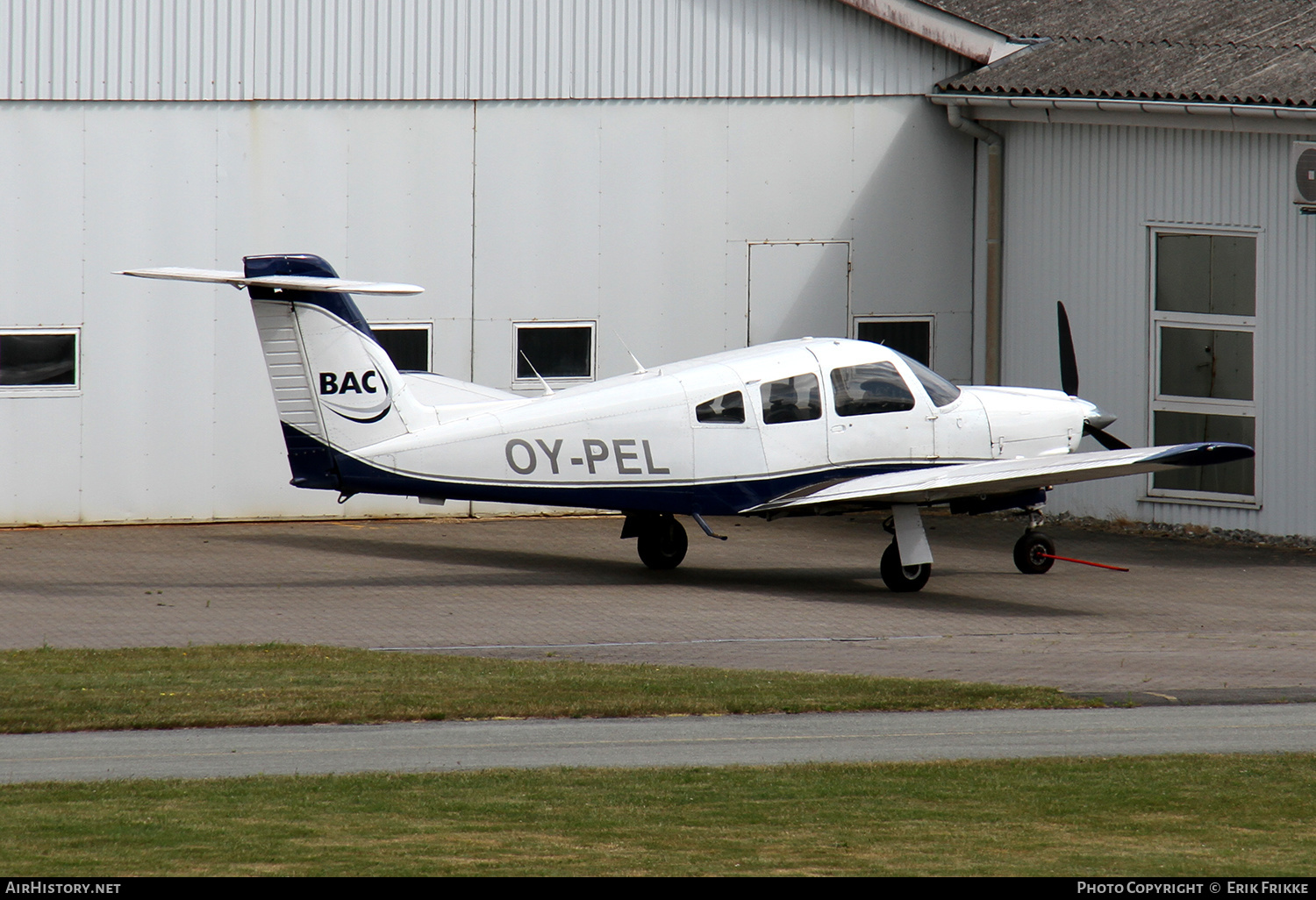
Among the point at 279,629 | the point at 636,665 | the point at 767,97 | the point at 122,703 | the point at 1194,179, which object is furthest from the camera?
the point at 767,97

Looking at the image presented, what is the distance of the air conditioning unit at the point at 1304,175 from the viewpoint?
19734mm

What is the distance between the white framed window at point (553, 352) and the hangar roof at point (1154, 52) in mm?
5677

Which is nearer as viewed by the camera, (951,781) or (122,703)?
(951,781)

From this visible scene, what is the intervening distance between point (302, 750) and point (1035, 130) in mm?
15119

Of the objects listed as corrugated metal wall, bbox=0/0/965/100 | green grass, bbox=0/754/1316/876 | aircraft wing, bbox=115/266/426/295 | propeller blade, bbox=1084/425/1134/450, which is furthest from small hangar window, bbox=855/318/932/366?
green grass, bbox=0/754/1316/876

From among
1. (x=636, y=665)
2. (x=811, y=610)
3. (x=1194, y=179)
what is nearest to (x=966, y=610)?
(x=811, y=610)

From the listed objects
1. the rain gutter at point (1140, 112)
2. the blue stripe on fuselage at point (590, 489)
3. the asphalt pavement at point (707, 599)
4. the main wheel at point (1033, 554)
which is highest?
the rain gutter at point (1140, 112)

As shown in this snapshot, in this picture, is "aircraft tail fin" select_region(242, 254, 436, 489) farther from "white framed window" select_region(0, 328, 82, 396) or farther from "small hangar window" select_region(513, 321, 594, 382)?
"small hangar window" select_region(513, 321, 594, 382)

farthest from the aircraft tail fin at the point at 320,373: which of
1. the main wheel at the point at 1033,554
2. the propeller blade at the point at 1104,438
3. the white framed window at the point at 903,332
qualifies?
the white framed window at the point at 903,332

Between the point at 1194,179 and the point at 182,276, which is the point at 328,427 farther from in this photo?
the point at 1194,179

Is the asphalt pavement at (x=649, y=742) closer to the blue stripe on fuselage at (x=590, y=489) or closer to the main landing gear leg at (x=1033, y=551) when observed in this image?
the blue stripe on fuselage at (x=590, y=489)

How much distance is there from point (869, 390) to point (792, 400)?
79cm

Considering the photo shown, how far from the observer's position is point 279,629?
49.2 ft

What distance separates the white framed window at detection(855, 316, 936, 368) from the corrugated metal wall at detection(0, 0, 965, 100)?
2.92 metres
